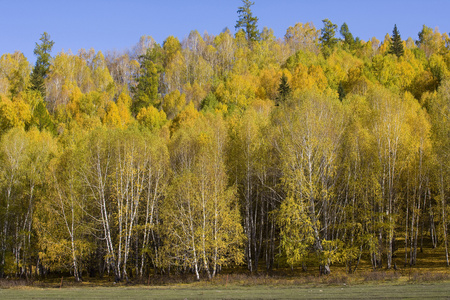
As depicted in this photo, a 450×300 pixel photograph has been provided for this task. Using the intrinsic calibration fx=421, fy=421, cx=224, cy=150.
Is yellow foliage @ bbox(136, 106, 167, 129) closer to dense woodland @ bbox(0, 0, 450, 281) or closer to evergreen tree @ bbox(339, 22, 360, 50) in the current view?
dense woodland @ bbox(0, 0, 450, 281)

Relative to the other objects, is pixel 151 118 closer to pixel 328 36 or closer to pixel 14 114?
pixel 14 114

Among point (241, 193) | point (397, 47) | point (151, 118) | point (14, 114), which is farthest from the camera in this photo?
point (397, 47)

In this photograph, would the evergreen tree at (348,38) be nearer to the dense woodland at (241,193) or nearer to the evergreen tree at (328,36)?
the evergreen tree at (328,36)

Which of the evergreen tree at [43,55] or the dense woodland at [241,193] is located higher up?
the evergreen tree at [43,55]

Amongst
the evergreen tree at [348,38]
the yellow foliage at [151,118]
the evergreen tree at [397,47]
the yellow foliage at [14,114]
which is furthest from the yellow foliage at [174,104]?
the evergreen tree at [348,38]

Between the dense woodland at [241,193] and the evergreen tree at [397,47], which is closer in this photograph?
the dense woodland at [241,193]

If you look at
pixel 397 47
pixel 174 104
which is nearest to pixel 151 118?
pixel 174 104

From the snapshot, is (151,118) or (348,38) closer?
(151,118)

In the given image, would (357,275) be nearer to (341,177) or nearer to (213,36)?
(341,177)

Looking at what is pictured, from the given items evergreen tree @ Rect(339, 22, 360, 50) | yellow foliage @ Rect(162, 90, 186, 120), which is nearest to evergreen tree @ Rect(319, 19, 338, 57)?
evergreen tree @ Rect(339, 22, 360, 50)

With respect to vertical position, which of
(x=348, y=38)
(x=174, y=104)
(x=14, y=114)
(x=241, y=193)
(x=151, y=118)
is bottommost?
(x=241, y=193)

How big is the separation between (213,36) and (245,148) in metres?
97.2

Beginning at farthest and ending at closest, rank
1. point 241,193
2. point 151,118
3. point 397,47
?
point 397,47
point 151,118
point 241,193

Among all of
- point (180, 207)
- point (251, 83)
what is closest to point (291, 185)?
point (180, 207)
